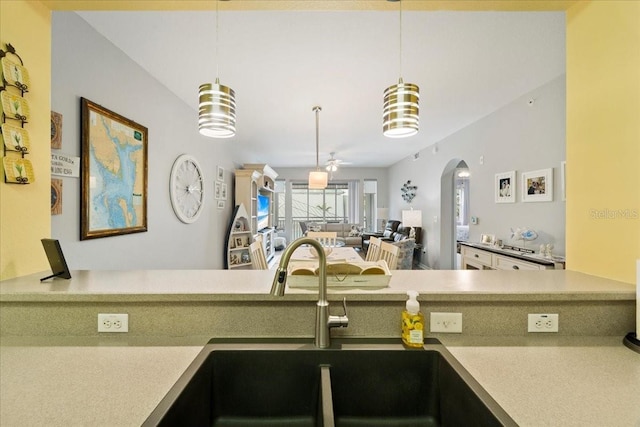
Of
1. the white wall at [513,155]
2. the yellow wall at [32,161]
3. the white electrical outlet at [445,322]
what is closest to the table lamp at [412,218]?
the white wall at [513,155]

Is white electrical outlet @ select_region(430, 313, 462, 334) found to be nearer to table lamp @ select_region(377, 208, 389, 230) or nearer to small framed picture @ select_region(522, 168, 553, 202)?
small framed picture @ select_region(522, 168, 553, 202)

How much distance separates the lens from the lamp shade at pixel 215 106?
4.70 ft

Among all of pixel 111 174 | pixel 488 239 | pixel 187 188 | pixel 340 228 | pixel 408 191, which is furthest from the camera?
pixel 340 228

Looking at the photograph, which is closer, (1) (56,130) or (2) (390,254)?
(1) (56,130)

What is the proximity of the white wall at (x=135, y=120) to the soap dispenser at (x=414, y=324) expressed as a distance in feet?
6.74

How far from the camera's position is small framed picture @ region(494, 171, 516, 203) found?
3.50 metres

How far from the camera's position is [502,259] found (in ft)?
10.1

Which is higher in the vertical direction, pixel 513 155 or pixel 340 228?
Result: pixel 513 155

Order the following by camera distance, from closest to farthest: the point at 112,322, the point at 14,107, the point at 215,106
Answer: the point at 112,322, the point at 14,107, the point at 215,106

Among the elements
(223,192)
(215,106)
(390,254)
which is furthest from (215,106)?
(223,192)

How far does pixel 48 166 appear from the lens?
4.48 ft

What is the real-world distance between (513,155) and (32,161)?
4.38 meters

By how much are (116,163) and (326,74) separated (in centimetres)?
198

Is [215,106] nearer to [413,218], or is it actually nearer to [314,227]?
[413,218]
